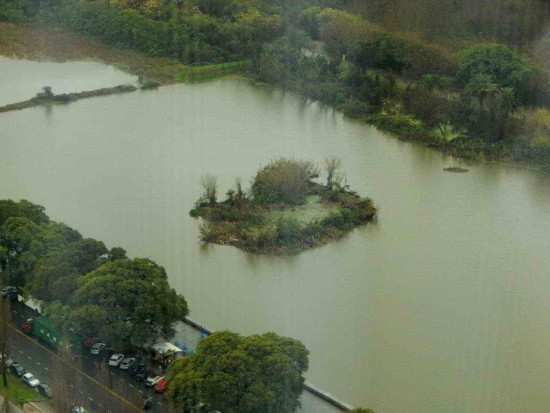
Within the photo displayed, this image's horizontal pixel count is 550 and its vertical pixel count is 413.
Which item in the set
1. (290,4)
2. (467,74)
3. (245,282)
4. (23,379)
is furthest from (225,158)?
(290,4)

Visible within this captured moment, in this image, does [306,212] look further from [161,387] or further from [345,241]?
[161,387]

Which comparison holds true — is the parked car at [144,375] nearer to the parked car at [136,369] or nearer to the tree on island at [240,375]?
the parked car at [136,369]

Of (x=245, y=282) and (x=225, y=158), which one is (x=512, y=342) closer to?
(x=245, y=282)

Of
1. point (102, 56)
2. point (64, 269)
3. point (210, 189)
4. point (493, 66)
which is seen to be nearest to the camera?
point (64, 269)

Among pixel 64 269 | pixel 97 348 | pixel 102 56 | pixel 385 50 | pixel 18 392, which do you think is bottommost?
pixel 18 392

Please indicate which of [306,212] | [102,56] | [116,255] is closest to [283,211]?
A: [306,212]

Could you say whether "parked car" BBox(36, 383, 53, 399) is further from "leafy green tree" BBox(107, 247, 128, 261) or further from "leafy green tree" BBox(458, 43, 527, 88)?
"leafy green tree" BBox(458, 43, 527, 88)
